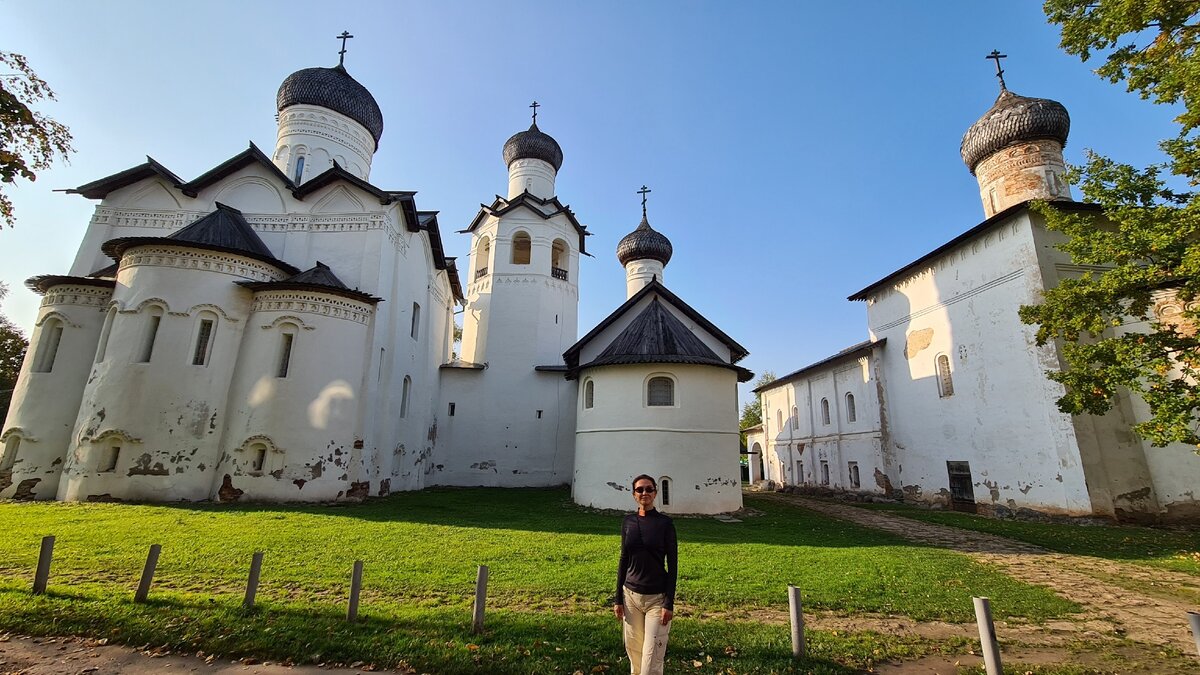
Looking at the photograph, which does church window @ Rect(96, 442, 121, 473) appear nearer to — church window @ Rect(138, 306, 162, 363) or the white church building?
the white church building

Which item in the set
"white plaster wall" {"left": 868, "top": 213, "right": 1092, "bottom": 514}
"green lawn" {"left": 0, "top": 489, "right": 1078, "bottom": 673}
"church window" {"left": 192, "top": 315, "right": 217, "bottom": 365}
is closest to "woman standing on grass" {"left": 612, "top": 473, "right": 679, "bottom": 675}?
"green lawn" {"left": 0, "top": 489, "right": 1078, "bottom": 673}

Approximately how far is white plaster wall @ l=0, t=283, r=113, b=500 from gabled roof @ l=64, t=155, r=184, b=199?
13.4ft

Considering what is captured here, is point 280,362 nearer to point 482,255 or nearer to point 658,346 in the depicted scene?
point 658,346

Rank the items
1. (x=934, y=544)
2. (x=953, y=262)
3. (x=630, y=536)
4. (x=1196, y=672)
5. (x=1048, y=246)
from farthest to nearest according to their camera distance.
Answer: (x=953, y=262), (x=1048, y=246), (x=934, y=544), (x=1196, y=672), (x=630, y=536)

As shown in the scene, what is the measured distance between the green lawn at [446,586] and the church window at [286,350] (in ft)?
12.1

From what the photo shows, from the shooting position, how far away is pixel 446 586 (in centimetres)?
650

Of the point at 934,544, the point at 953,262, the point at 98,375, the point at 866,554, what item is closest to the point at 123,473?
the point at 98,375

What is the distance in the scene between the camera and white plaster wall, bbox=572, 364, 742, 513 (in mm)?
13750

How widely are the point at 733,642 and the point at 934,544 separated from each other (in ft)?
25.0

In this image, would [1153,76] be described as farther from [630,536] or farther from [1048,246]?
[630,536]

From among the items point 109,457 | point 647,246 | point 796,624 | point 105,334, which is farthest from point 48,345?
point 647,246

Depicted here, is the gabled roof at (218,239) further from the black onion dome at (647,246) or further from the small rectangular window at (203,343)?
the black onion dome at (647,246)

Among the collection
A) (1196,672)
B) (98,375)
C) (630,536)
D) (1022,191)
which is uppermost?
(1022,191)

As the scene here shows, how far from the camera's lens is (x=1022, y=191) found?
56.3 ft
